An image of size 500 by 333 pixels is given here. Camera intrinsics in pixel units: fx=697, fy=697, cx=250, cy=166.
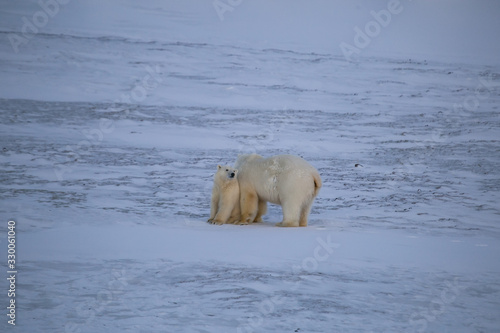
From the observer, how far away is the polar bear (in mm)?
5852

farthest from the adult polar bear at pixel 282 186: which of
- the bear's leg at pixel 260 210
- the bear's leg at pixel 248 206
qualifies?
the bear's leg at pixel 260 210

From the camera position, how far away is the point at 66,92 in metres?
12.1

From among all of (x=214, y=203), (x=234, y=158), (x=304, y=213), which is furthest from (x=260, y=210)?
(x=234, y=158)

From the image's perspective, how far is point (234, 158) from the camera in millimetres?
8758

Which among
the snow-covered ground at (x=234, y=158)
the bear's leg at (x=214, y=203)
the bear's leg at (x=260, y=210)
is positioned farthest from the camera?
the bear's leg at (x=260, y=210)

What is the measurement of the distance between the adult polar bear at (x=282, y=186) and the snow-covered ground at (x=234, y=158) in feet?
0.62

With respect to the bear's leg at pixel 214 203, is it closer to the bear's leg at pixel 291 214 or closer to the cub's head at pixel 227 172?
the cub's head at pixel 227 172

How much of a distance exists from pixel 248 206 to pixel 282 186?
0.49 meters

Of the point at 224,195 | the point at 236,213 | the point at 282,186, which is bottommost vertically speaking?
the point at 236,213

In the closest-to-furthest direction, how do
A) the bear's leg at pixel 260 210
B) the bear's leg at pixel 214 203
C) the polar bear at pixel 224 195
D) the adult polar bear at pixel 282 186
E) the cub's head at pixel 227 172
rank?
the adult polar bear at pixel 282 186 < the cub's head at pixel 227 172 < the polar bear at pixel 224 195 < the bear's leg at pixel 214 203 < the bear's leg at pixel 260 210

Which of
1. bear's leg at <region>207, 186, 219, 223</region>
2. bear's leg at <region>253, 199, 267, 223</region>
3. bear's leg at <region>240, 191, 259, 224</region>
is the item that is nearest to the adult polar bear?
bear's leg at <region>240, 191, 259, 224</region>

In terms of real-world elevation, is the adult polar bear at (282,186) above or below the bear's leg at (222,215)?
above

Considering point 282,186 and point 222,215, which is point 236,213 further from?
point 282,186

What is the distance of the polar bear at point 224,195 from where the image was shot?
19.2ft
